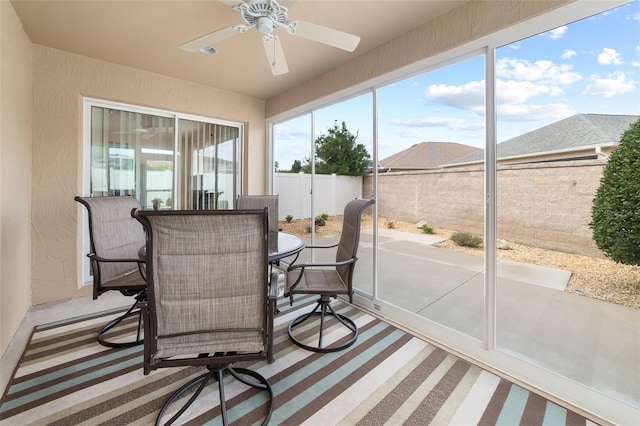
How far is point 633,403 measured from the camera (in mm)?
1552

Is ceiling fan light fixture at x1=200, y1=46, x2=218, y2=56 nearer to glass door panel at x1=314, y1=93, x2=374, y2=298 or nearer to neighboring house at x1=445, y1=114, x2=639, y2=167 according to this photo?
glass door panel at x1=314, y1=93, x2=374, y2=298

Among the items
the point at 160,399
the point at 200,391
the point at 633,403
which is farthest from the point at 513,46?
the point at 160,399

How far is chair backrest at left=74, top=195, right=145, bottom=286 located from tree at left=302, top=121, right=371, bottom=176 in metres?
2.15

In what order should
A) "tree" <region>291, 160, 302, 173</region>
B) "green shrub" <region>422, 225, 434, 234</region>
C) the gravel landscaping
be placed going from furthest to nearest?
"tree" <region>291, 160, 302, 173</region>, "green shrub" <region>422, 225, 434, 234</region>, the gravel landscaping

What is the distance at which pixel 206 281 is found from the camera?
4.27 feet

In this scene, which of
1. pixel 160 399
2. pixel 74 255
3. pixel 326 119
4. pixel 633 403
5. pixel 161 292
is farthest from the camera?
pixel 326 119

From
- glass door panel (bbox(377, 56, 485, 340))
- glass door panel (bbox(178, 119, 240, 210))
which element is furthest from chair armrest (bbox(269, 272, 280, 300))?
glass door panel (bbox(178, 119, 240, 210))

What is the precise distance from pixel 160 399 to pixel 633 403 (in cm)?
268

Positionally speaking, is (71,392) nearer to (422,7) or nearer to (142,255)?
(142,255)

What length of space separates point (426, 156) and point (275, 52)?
5.23 ft

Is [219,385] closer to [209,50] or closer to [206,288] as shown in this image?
[206,288]

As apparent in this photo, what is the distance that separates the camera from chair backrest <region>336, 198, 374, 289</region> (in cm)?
223

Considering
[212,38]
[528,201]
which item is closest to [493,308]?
[528,201]

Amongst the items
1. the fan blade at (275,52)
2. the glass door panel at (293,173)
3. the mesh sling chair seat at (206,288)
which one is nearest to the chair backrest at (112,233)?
the mesh sling chair seat at (206,288)
